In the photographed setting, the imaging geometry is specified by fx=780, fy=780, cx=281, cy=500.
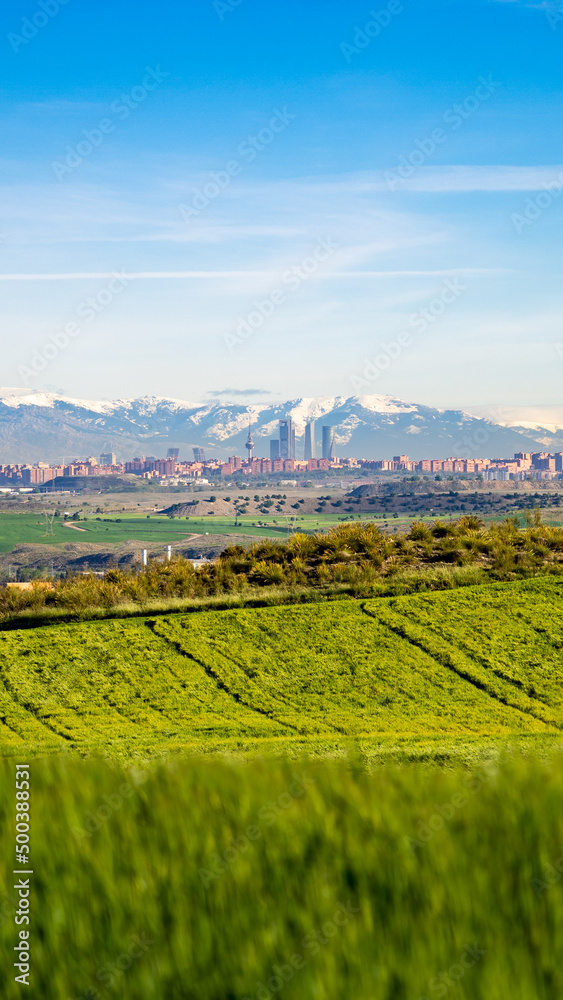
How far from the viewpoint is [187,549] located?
258 ft

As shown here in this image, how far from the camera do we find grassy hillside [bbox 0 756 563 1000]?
2289 mm

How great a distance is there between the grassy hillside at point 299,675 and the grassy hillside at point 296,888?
3.79m

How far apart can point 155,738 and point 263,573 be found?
560cm

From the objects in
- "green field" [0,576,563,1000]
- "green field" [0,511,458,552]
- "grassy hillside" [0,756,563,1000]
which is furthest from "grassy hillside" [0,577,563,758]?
"green field" [0,511,458,552]

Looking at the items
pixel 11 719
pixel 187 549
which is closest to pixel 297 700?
pixel 11 719

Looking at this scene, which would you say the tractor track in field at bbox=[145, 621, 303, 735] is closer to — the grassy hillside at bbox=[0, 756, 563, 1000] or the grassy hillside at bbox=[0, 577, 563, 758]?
the grassy hillside at bbox=[0, 577, 563, 758]

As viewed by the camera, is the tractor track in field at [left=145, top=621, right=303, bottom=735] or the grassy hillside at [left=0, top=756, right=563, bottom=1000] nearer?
the grassy hillside at [left=0, top=756, right=563, bottom=1000]

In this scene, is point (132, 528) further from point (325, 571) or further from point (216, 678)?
point (216, 678)

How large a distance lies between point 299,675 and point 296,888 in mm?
6813

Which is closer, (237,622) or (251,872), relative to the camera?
(251,872)

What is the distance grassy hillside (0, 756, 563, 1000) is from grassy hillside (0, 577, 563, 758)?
379cm

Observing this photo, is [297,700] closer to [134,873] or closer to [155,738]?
[155,738]

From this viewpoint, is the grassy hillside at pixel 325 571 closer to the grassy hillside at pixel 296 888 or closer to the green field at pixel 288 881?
the green field at pixel 288 881

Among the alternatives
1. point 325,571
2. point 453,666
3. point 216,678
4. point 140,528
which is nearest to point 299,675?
point 216,678
